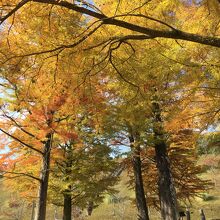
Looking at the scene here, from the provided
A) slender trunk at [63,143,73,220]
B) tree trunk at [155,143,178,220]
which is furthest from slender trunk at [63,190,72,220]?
tree trunk at [155,143,178,220]

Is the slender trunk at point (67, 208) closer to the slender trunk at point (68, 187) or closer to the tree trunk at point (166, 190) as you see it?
the slender trunk at point (68, 187)

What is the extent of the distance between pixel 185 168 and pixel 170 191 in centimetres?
315

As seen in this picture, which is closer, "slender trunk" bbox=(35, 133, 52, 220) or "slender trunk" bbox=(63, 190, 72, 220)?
"slender trunk" bbox=(35, 133, 52, 220)

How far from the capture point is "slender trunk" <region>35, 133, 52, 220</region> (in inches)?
371

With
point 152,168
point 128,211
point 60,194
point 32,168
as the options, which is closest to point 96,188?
point 60,194

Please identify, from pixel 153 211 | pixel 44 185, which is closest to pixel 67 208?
pixel 44 185

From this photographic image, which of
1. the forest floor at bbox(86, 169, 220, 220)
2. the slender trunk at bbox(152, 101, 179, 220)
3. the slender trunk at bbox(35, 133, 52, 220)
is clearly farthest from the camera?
the forest floor at bbox(86, 169, 220, 220)

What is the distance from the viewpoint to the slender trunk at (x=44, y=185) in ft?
30.9

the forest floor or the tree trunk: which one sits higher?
the forest floor

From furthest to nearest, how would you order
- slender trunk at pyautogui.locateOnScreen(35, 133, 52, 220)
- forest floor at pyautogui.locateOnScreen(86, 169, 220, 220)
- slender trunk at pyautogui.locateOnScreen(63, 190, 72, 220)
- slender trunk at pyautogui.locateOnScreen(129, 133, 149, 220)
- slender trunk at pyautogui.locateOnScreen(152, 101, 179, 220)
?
forest floor at pyautogui.locateOnScreen(86, 169, 220, 220)
slender trunk at pyautogui.locateOnScreen(63, 190, 72, 220)
slender trunk at pyautogui.locateOnScreen(129, 133, 149, 220)
slender trunk at pyautogui.locateOnScreen(152, 101, 179, 220)
slender trunk at pyautogui.locateOnScreen(35, 133, 52, 220)

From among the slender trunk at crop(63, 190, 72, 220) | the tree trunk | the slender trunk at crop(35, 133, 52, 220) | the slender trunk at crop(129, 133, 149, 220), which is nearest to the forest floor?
the slender trunk at crop(129, 133, 149, 220)

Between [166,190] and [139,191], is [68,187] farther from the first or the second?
[166,190]

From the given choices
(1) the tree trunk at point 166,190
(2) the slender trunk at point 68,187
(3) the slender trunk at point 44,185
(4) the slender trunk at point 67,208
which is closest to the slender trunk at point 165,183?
(1) the tree trunk at point 166,190

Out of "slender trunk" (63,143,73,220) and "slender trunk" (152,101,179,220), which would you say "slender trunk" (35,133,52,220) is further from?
"slender trunk" (152,101,179,220)
